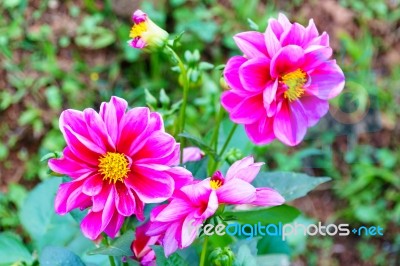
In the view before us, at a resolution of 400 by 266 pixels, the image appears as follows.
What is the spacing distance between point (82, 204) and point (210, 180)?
0.14m

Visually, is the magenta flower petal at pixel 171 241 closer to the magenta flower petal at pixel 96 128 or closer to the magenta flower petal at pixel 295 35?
the magenta flower petal at pixel 96 128

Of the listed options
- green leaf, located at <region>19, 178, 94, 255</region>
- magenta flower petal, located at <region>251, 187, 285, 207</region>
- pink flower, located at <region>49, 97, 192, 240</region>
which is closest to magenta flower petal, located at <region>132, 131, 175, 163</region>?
pink flower, located at <region>49, 97, 192, 240</region>

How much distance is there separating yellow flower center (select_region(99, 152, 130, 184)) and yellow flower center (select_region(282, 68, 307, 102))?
0.21 metres

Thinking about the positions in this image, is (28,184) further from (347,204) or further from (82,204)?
(82,204)

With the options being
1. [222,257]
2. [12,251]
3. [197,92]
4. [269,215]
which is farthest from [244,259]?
[197,92]

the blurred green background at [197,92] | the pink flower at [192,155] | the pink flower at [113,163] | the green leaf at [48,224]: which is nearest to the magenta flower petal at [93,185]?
the pink flower at [113,163]

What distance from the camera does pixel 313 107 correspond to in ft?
2.47

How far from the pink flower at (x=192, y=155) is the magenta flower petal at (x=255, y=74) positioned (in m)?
0.19

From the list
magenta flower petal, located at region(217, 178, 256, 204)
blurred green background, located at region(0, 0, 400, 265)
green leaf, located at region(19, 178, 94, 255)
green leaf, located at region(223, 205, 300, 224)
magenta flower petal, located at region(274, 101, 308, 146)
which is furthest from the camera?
blurred green background, located at region(0, 0, 400, 265)

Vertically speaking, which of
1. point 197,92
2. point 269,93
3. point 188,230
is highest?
point 269,93

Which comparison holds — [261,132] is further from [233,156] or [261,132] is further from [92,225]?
[92,225]

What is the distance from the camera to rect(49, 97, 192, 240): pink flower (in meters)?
0.64

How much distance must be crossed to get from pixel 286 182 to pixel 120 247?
0.27m

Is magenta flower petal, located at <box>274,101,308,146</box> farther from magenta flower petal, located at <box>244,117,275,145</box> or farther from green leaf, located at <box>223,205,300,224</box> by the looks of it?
green leaf, located at <box>223,205,300,224</box>
